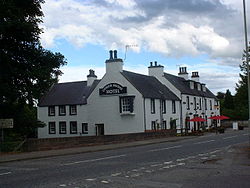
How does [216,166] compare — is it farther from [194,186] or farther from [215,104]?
[215,104]

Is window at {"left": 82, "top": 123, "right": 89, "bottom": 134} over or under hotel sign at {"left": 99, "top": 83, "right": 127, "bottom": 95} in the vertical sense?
under

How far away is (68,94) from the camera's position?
55219 mm

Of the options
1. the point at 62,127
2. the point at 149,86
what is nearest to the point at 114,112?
the point at 149,86

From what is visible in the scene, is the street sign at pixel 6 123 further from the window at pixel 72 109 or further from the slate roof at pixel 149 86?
the window at pixel 72 109

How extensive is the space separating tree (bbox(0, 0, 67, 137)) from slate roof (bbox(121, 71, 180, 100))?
1829 centimetres

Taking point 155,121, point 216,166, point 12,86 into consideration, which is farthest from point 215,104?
point 216,166

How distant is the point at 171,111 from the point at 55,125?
15.5 metres

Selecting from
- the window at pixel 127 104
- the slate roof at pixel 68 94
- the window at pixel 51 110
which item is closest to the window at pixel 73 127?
the slate roof at pixel 68 94

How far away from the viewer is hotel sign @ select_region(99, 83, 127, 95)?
155ft

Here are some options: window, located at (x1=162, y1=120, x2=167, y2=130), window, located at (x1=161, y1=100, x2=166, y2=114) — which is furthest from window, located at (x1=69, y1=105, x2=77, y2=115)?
window, located at (x1=162, y1=120, x2=167, y2=130)

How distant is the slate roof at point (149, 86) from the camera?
4776cm

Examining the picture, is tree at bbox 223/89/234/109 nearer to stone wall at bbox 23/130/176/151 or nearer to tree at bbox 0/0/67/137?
stone wall at bbox 23/130/176/151

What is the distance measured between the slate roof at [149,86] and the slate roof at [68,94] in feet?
20.1

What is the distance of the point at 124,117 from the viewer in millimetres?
47062
